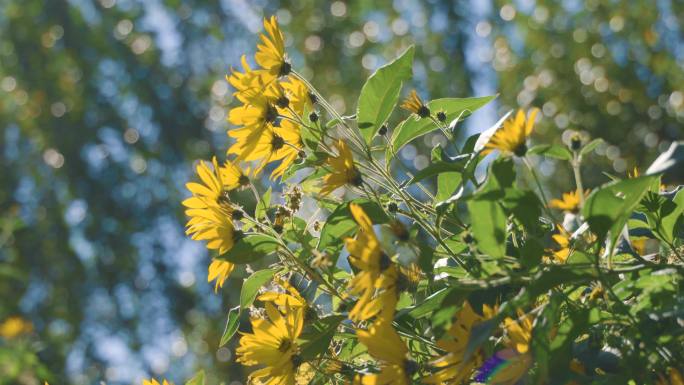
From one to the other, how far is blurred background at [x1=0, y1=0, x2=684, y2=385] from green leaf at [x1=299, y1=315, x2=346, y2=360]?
827 centimetres

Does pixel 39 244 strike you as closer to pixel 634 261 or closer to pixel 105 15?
pixel 105 15

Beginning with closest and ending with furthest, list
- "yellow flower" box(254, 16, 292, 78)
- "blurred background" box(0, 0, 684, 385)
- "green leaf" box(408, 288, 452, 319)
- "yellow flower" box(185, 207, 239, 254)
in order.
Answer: "green leaf" box(408, 288, 452, 319)
"yellow flower" box(185, 207, 239, 254)
"yellow flower" box(254, 16, 292, 78)
"blurred background" box(0, 0, 684, 385)

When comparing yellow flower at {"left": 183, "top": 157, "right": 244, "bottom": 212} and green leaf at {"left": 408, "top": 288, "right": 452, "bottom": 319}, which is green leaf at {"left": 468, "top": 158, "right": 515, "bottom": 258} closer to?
green leaf at {"left": 408, "top": 288, "right": 452, "bottom": 319}

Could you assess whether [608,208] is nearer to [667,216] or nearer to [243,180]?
[667,216]

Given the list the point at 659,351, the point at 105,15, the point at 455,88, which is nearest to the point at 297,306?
the point at 659,351

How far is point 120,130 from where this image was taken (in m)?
13.7

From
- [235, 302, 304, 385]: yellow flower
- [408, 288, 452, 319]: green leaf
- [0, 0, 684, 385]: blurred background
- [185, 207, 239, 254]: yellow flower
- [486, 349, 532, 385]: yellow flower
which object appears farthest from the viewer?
[0, 0, 684, 385]: blurred background

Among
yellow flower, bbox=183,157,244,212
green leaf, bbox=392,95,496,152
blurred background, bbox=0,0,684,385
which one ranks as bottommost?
blurred background, bbox=0,0,684,385

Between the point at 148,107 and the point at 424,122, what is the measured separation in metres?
13.0

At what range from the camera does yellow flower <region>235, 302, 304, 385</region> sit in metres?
1.13

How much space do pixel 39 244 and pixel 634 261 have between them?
12736mm

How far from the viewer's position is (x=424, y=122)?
1271 millimetres

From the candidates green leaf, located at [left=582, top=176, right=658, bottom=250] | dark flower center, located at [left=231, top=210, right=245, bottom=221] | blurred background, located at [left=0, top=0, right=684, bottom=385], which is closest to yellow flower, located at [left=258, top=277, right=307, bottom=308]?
dark flower center, located at [left=231, top=210, right=245, bottom=221]

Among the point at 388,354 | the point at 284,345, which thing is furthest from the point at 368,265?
the point at 284,345
